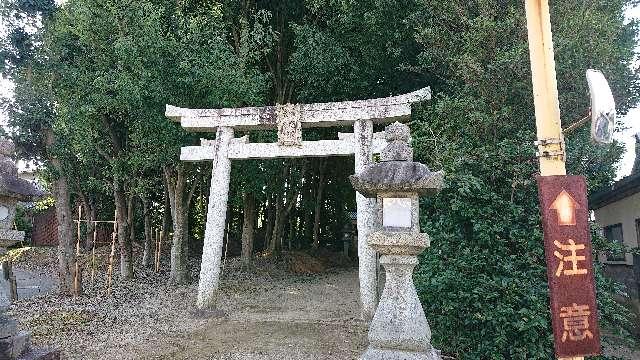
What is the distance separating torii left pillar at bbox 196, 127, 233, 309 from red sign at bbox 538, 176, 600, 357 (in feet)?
21.8

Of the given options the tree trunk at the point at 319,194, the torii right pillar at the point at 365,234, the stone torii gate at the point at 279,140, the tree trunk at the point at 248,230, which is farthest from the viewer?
the tree trunk at the point at 319,194

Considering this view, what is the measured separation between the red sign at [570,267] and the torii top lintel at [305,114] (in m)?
4.89

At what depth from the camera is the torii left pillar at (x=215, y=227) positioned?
29.0 ft

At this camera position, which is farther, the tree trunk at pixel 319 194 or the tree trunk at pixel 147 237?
the tree trunk at pixel 319 194

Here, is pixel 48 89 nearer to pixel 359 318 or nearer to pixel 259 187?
pixel 259 187

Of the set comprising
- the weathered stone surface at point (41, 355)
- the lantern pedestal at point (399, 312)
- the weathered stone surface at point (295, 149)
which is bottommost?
the weathered stone surface at point (41, 355)

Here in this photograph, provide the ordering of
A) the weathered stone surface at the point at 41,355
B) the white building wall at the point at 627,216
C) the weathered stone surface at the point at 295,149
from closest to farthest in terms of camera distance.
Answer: the weathered stone surface at the point at 41,355
the weathered stone surface at the point at 295,149
the white building wall at the point at 627,216

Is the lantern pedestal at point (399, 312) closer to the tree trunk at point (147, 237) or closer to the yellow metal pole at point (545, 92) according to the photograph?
the yellow metal pole at point (545, 92)

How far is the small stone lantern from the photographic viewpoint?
164 inches

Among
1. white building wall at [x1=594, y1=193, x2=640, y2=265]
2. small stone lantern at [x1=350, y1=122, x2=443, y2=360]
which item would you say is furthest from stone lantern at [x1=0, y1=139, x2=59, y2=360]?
white building wall at [x1=594, y1=193, x2=640, y2=265]

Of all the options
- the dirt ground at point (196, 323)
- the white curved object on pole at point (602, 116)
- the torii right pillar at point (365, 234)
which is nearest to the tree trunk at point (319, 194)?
the dirt ground at point (196, 323)

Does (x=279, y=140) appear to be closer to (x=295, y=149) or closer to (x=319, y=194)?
(x=295, y=149)

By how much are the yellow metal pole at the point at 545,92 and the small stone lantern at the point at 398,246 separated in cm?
112

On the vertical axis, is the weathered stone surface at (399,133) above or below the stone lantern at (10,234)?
above
